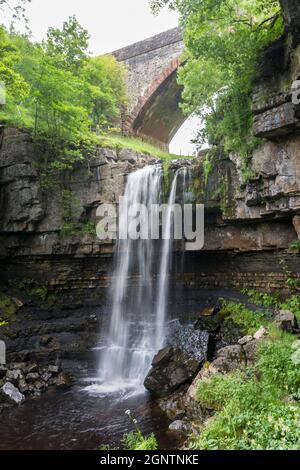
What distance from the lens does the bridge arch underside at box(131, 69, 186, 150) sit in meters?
19.6

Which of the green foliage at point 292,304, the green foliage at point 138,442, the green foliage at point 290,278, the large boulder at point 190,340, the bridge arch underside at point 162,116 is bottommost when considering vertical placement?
the green foliage at point 138,442

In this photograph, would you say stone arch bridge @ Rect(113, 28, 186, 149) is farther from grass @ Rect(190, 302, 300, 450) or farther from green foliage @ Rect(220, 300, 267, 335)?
grass @ Rect(190, 302, 300, 450)

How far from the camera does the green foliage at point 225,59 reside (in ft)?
28.3

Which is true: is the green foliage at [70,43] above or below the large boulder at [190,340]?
above

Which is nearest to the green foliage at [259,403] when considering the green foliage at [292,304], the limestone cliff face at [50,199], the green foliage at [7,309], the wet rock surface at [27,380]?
the green foliage at [292,304]

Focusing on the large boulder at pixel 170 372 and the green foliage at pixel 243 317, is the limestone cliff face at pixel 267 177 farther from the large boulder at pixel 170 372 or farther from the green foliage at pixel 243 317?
the large boulder at pixel 170 372

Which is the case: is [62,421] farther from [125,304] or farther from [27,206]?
[27,206]

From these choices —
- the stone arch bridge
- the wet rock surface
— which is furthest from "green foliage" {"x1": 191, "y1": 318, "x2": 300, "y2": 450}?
the stone arch bridge

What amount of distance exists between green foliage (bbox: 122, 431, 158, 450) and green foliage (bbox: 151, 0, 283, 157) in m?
7.86

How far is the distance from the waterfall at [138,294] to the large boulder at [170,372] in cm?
174

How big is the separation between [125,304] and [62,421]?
578cm

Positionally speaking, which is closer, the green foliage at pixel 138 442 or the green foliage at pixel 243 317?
the green foliage at pixel 138 442

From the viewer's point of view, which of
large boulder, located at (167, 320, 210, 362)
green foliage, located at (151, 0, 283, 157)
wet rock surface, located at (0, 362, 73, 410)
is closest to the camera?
wet rock surface, located at (0, 362, 73, 410)
